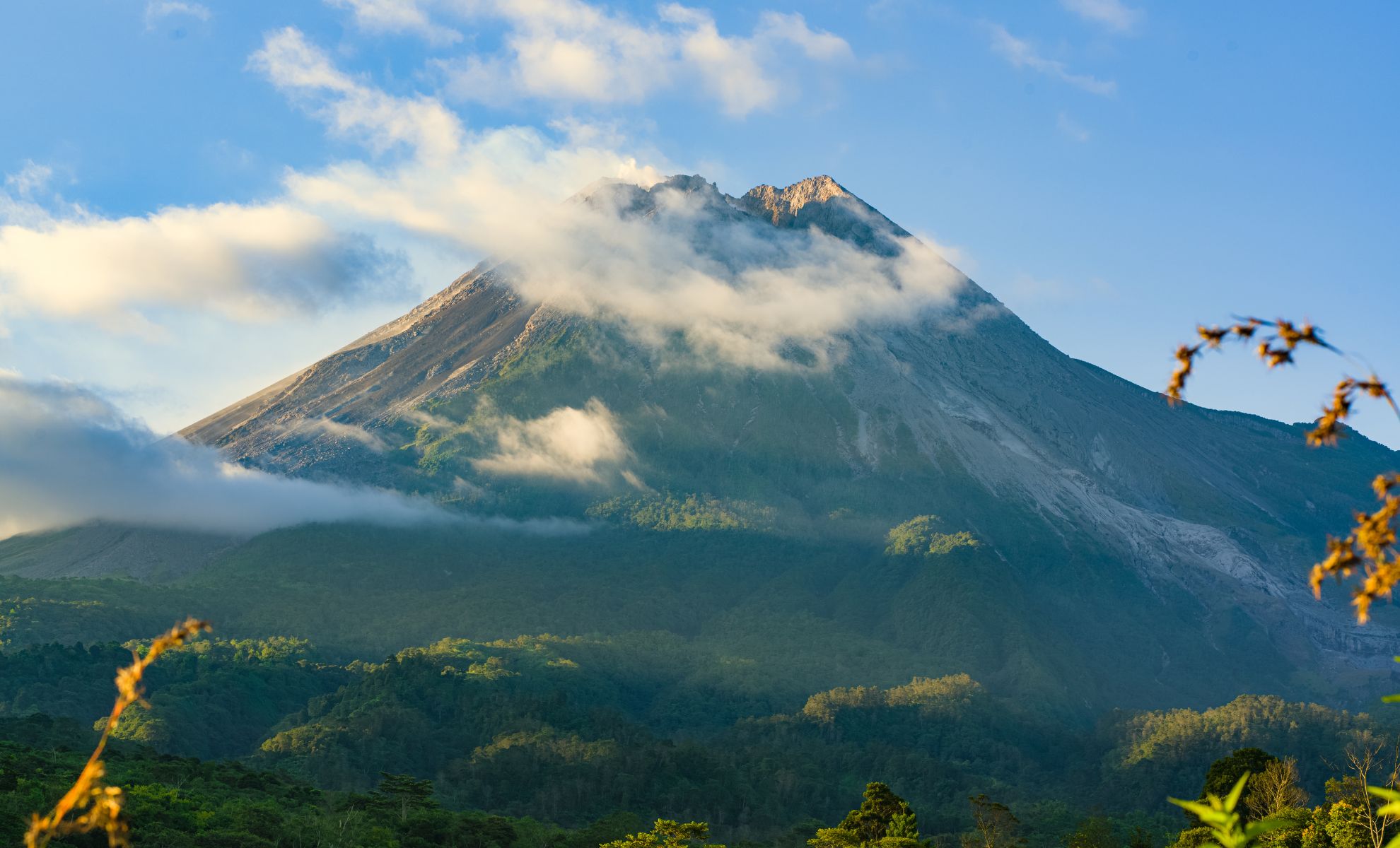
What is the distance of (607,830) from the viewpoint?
269 ft

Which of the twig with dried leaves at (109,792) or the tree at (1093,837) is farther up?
the twig with dried leaves at (109,792)

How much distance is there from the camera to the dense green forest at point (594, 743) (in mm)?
88438

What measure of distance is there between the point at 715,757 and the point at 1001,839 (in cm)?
5159

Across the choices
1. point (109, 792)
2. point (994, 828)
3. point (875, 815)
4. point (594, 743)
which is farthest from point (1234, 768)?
point (109, 792)

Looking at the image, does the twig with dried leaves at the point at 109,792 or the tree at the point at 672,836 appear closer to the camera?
the twig with dried leaves at the point at 109,792

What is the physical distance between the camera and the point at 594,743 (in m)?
127

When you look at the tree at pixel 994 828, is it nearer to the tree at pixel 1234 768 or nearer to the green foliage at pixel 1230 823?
the tree at pixel 1234 768

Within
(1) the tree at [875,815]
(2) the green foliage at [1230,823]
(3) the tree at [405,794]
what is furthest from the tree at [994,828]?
(2) the green foliage at [1230,823]

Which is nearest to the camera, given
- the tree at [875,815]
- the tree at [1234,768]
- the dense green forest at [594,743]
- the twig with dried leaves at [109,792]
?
the twig with dried leaves at [109,792]

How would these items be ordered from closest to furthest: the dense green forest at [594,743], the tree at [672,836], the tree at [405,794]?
1. the tree at [672,836]
2. the tree at [405,794]
3. the dense green forest at [594,743]

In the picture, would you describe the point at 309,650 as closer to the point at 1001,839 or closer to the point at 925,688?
the point at 925,688

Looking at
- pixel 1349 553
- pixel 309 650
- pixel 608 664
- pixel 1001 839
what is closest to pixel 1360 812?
pixel 1001 839

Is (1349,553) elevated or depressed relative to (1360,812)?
elevated

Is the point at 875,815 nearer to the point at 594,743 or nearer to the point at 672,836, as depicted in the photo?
the point at 672,836
